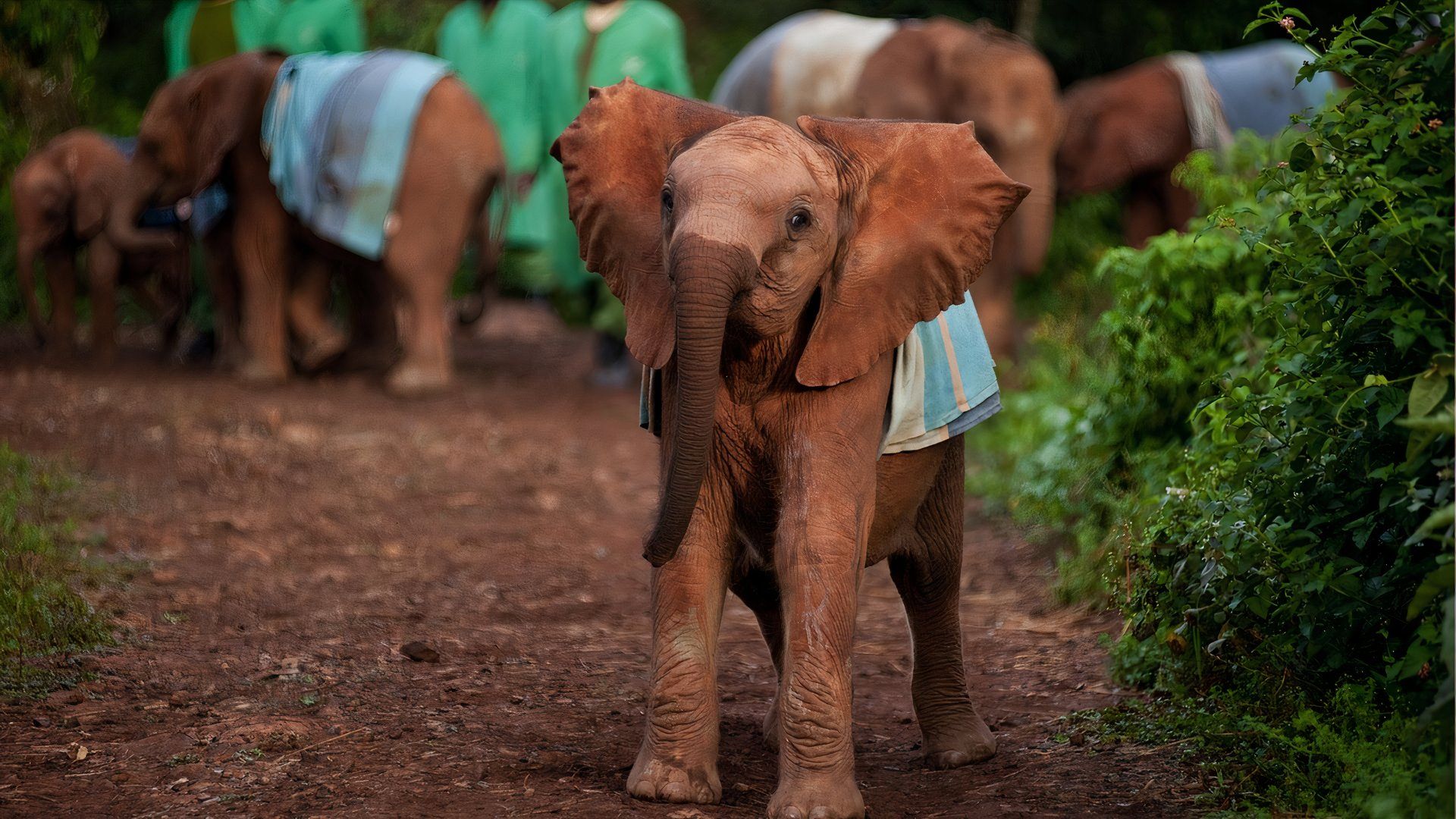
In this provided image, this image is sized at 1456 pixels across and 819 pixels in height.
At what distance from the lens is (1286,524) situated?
402 centimetres

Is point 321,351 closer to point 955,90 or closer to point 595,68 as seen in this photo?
point 595,68

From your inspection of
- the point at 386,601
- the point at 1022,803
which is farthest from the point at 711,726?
the point at 386,601

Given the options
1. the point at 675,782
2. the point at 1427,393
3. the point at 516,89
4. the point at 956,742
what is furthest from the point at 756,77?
the point at 1427,393

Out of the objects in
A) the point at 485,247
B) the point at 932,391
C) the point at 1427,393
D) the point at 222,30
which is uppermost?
the point at 222,30

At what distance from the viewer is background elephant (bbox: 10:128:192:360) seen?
10.6m

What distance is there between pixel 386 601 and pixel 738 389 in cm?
253

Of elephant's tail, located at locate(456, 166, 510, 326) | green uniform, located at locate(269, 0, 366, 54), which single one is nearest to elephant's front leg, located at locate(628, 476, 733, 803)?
elephant's tail, located at locate(456, 166, 510, 326)

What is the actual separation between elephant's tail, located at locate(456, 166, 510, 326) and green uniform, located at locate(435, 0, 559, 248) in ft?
2.49

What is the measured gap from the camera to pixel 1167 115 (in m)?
11.9

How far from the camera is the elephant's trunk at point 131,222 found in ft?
34.2

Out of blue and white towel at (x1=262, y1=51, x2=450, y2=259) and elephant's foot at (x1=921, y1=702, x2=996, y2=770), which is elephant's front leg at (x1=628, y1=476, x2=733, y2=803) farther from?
blue and white towel at (x1=262, y1=51, x2=450, y2=259)

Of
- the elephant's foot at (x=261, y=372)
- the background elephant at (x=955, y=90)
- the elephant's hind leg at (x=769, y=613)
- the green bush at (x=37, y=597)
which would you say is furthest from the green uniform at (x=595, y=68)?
the elephant's hind leg at (x=769, y=613)

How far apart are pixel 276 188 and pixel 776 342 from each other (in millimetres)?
7433

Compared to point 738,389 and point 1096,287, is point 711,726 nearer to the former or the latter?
point 738,389
